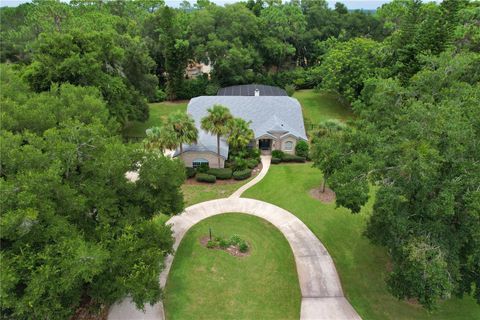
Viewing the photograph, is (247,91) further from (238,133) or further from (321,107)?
(238,133)

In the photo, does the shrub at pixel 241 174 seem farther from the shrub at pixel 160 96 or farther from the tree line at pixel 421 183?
the shrub at pixel 160 96

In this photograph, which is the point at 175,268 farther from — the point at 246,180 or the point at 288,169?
the point at 288,169

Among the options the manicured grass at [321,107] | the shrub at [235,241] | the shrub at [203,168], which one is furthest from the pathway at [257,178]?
the manicured grass at [321,107]

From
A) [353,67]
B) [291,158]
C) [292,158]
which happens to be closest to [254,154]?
[291,158]

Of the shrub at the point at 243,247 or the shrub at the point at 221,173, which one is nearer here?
the shrub at the point at 243,247

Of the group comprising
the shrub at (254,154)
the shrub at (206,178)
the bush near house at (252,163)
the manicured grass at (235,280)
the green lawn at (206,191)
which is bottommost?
the manicured grass at (235,280)

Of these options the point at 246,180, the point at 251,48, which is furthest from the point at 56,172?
the point at 251,48

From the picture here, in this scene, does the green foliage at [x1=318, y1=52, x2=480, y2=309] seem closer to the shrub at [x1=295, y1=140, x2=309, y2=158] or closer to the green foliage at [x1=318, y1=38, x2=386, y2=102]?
the shrub at [x1=295, y1=140, x2=309, y2=158]
